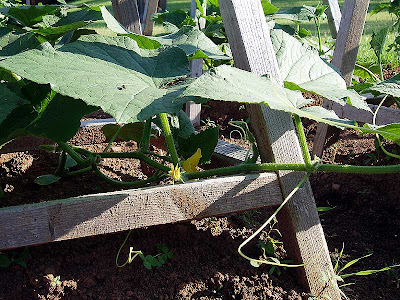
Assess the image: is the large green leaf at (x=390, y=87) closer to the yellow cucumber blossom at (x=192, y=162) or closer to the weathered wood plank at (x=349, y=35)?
the yellow cucumber blossom at (x=192, y=162)

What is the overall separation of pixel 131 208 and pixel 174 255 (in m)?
0.25

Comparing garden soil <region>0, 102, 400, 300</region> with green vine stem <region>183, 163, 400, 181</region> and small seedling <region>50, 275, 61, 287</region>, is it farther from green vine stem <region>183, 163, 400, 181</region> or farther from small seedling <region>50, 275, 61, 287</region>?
green vine stem <region>183, 163, 400, 181</region>

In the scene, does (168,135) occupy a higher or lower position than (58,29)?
lower

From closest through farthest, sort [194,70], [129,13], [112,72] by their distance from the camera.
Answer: [112,72] → [129,13] → [194,70]

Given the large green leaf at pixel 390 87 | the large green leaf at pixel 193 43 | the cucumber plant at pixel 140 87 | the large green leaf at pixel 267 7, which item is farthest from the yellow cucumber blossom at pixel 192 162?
the large green leaf at pixel 267 7

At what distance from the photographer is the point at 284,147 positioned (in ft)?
4.74

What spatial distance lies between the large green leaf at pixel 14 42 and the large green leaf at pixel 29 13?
4.0 inches

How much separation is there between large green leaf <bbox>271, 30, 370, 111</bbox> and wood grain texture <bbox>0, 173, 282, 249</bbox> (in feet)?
0.94

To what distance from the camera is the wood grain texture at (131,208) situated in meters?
1.21

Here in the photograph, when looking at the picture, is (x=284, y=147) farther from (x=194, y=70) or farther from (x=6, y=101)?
Result: (x=194, y=70)

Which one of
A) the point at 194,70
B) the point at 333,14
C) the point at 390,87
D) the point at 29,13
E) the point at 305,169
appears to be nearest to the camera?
the point at 305,169

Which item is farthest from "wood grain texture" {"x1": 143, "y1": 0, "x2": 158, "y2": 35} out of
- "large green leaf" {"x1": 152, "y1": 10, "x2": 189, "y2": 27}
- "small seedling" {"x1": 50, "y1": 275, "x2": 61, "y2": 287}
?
"small seedling" {"x1": 50, "y1": 275, "x2": 61, "y2": 287}

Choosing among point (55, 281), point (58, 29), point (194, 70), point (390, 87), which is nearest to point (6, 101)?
point (58, 29)

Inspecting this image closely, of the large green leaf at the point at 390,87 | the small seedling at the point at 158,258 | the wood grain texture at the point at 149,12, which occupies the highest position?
the large green leaf at the point at 390,87
